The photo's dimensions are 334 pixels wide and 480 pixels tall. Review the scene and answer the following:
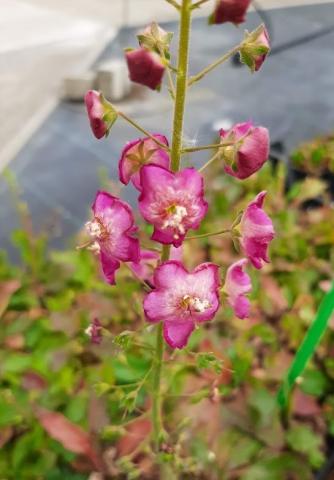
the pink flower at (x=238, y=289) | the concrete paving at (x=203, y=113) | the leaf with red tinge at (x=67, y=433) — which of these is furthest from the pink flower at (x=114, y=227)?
the concrete paving at (x=203, y=113)

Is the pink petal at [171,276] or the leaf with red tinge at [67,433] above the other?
the pink petal at [171,276]

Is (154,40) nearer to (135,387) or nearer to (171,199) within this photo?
(171,199)

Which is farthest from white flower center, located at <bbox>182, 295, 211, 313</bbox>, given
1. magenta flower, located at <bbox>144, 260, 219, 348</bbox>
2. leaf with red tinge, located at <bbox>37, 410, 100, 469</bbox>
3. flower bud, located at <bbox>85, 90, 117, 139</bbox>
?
leaf with red tinge, located at <bbox>37, 410, 100, 469</bbox>

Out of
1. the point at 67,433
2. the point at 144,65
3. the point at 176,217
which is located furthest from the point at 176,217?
the point at 67,433

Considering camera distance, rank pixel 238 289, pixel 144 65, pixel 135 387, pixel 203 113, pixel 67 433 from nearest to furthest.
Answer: pixel 144 65 → pixel 238 289 → pixel 135 387 → pixel 67 433 → pixel 203 113

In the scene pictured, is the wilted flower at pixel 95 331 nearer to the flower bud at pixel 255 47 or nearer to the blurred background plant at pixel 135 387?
the blurred background plant at pixel 135 387
